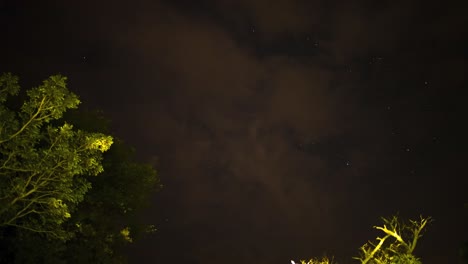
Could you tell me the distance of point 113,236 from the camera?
1855 cm

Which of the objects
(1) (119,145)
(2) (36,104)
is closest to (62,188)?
(2) (36,104)

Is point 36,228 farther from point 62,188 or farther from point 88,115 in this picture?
point 88,115

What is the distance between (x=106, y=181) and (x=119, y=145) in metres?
2.42

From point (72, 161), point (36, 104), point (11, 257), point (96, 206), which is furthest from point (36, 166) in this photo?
point (96, 206)

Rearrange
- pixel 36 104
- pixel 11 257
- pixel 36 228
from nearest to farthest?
pixel 36 104 → pixel 36 228 → pixel 11 257

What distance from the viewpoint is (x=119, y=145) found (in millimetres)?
20750

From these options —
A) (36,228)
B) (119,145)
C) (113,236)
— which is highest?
(119,145)

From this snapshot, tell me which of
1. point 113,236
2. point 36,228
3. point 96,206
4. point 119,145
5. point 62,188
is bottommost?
point 36,228

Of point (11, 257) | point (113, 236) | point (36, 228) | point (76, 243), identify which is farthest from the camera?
point (113, 236)

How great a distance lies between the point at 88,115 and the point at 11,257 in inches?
310

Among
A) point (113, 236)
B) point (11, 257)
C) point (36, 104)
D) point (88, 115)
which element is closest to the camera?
point (36, 104)

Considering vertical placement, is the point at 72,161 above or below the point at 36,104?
below

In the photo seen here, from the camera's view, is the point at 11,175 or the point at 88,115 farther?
the point at 88,115

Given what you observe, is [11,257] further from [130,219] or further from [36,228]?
[130,219]
